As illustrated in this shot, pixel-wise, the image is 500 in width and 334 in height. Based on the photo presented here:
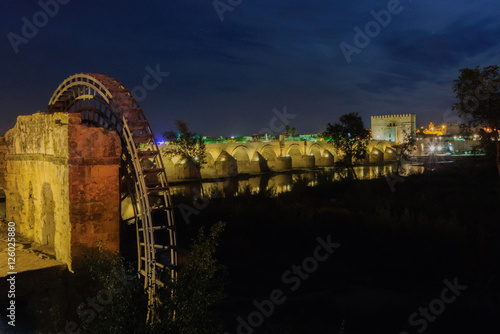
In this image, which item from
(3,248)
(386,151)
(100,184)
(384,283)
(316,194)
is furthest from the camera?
(386,151)

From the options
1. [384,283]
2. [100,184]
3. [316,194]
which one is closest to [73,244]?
[100,184]

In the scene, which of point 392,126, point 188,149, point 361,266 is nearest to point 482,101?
point 361,266

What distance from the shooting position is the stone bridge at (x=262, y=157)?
3643cm

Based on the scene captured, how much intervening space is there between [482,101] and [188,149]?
2260 cm

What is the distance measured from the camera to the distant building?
62.7 meters

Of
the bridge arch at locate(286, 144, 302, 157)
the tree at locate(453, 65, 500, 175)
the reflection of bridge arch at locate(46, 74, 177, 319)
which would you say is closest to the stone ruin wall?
the reflection of bridge arch at locate(46, 74, 177, 319)

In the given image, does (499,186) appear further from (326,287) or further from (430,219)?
(326,287)

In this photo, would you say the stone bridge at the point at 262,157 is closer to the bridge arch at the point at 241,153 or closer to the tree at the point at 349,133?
the bridge arch at the point at 241,153

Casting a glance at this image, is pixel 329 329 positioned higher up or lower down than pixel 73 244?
lower down

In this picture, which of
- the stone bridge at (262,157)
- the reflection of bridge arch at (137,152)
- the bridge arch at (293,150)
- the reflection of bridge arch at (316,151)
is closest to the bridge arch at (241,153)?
the stone bridge at (262,157)

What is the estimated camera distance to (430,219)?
10836 millimetres

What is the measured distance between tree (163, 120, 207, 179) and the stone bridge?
0.56 m

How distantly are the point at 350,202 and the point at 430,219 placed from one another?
339 centimetres

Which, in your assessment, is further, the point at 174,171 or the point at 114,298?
the point at 174,171
